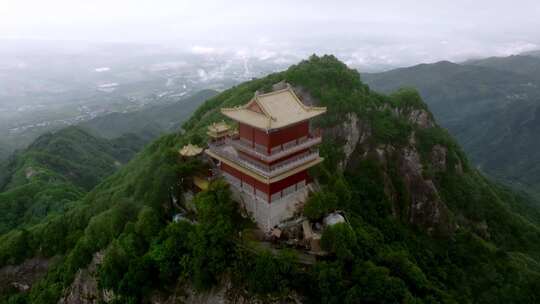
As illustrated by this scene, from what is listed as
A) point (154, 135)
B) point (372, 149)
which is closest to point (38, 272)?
point (372, 149)

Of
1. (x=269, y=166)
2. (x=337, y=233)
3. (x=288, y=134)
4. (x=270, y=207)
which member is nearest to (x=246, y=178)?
(x=269, y=166)

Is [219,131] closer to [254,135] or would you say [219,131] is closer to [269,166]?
[254,135]

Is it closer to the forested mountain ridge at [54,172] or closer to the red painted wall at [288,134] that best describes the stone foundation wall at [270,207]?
the red painted wall at [288,134]

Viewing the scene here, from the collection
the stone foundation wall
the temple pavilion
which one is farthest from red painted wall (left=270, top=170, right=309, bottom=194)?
the stone foundation wall

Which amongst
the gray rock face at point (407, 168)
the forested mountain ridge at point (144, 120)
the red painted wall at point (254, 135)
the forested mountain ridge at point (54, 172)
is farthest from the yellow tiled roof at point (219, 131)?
the forested mountain ridge at point (144, 120)

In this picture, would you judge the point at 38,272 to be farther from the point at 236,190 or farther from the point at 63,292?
the point at 236,190

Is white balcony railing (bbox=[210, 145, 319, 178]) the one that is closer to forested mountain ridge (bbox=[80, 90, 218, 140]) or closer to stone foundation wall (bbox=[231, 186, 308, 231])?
stone foundation wall (bbox=[231, 186, 308, 231])
